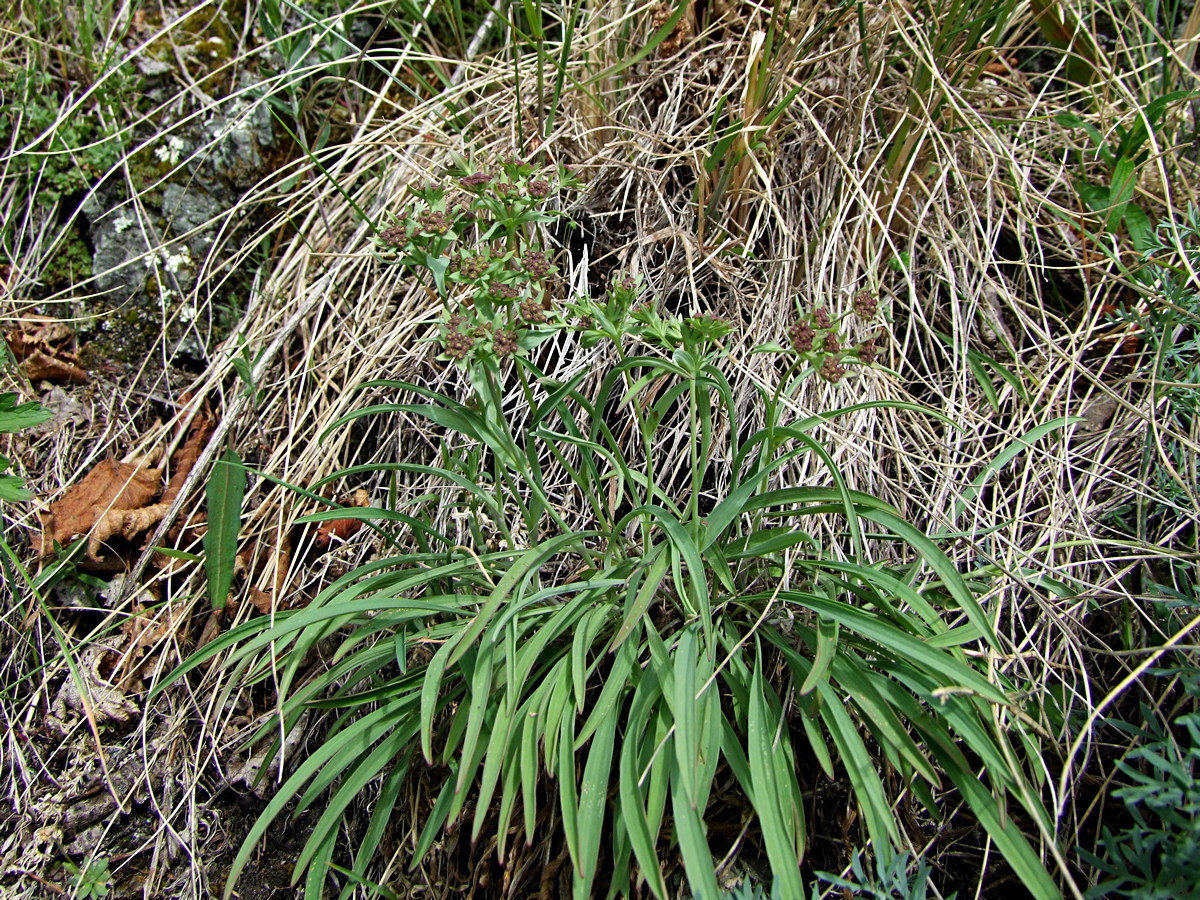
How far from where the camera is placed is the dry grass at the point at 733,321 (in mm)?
1681

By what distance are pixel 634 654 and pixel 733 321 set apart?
2.82ft

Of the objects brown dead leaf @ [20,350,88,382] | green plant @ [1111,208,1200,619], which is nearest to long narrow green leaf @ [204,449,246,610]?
brown dead leaf @ [20,350,88,382]

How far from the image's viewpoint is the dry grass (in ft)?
5.51

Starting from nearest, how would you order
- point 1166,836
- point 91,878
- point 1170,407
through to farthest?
point 1166,836 → point 91,878 → point 1170,407

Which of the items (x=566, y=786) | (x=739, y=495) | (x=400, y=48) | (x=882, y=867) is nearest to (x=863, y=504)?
(x=739, y=495)

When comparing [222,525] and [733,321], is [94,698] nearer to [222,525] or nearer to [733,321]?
[222,525]

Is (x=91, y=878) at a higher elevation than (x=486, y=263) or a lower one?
lower

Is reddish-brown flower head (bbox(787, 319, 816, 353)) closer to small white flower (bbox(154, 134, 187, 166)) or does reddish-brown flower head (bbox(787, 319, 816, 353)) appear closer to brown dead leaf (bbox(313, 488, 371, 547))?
brown dead leaf (bbox(313, 488, 371, 547))

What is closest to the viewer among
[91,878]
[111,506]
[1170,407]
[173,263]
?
[91,878]

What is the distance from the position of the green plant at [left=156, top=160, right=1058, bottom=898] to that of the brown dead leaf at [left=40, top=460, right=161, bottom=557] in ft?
2.08

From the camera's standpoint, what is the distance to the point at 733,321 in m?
1.90

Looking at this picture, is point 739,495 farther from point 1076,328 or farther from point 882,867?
point 1076,328

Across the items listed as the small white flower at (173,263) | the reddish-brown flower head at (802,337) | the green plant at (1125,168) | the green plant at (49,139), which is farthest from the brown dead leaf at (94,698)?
the green plant at (1125,168)

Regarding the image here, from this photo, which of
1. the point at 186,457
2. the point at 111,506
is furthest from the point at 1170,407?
the point at 111,506
